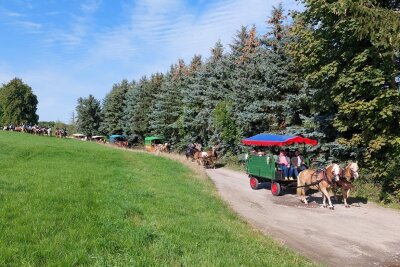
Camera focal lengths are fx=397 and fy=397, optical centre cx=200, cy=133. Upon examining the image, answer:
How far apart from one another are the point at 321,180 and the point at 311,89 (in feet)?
33.2

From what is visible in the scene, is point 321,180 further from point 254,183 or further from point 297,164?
point 254,183

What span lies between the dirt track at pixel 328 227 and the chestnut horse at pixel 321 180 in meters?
0.53

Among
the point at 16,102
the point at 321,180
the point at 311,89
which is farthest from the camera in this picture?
the point at 16,102

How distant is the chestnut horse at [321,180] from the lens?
15.3m

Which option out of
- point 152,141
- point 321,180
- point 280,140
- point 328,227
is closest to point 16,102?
point 152,141

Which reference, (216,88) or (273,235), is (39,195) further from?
(216,88)

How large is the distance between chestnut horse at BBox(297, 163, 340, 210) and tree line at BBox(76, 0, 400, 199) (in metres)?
3.03

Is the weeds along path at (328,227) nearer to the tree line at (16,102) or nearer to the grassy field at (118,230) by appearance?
the grassy field at (118,230)

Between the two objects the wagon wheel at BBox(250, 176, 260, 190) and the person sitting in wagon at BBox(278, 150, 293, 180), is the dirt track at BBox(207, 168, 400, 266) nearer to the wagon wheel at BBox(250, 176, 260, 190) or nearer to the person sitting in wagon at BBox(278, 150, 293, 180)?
the person sitting in wagon at BBox(278, 150, 293, 180)

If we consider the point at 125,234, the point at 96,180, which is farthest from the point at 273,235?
the point at 96,180

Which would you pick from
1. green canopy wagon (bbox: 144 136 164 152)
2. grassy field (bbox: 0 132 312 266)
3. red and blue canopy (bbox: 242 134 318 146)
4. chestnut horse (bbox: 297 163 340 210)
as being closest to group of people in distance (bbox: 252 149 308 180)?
red and blue canopy (bbox: 242 134 318 146)

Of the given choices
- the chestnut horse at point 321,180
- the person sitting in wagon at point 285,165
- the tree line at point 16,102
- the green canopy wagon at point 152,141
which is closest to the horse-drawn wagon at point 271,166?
the person sitting in wagon at point 285,165

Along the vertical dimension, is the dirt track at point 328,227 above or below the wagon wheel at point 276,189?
below

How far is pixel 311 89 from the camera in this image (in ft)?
80.0
